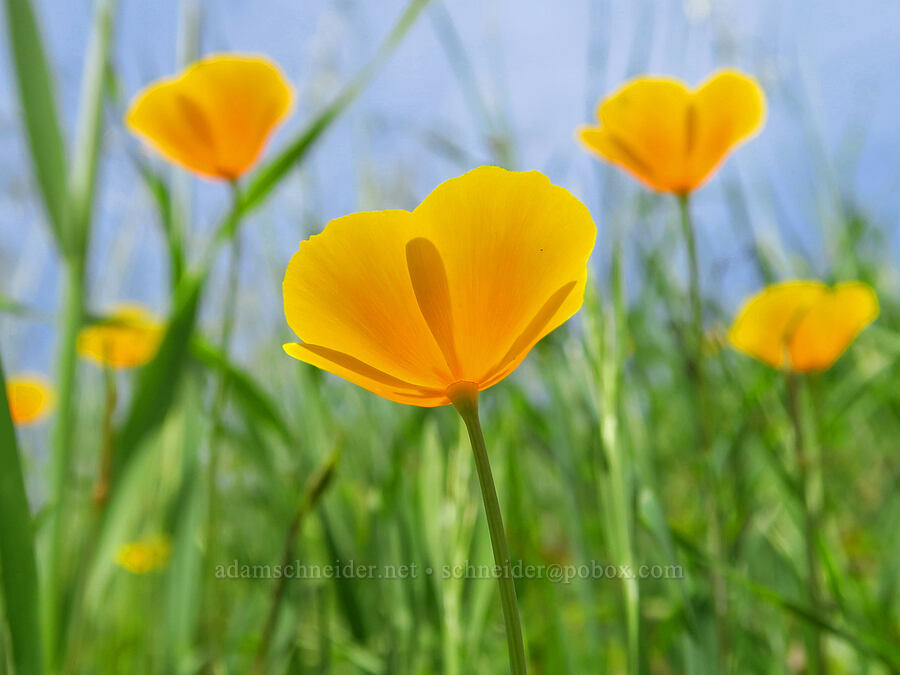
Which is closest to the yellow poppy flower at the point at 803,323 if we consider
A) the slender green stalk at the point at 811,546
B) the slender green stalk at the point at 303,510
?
the slender green stalk at the point at 811,546

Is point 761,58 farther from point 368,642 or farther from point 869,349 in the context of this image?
point 368,642

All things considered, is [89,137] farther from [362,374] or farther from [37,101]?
[362,374]

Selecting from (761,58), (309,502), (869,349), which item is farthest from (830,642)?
(761,58)

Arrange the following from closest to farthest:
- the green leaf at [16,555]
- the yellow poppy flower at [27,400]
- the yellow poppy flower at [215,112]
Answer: the green leaf at [16,555] < the yellow poppy flower at [215,112] < the yellow poppy flower at [27,400]

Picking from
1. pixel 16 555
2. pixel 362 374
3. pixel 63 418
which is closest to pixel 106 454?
pixel 63 418

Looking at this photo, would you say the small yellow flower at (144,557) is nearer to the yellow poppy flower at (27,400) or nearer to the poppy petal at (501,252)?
the yellow poppy flower at (27,400)

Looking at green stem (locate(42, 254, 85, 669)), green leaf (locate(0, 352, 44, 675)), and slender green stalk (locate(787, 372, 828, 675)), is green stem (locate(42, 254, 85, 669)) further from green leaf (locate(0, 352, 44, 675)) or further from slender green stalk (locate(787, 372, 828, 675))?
slender green stalk (locate(787, 372, 828, 675))
